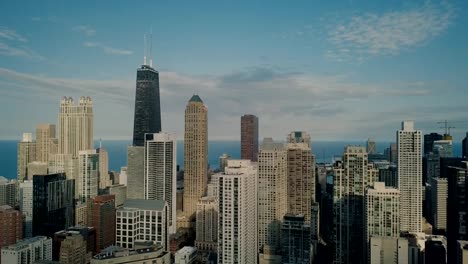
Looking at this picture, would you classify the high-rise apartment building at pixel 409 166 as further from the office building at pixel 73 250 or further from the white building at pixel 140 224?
the office building at pixel 73 250

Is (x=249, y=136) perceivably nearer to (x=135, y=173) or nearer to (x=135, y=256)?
(x=135, y=173)

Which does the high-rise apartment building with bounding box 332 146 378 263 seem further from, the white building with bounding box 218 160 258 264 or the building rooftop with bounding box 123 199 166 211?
the building rooftop with bounding box 123 199 166 211

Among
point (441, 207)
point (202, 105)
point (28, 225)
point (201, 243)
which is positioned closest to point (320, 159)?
point (202, 105)

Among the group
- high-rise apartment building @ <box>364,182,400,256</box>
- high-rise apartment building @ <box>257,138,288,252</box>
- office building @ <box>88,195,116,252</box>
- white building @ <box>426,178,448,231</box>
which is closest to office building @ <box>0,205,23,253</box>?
office building @ <box>88,195,116,252</box>

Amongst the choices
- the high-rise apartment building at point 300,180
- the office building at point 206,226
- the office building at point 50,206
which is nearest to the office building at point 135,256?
the office building at point 50,206

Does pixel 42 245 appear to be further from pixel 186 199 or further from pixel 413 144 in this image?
pixel 413 144

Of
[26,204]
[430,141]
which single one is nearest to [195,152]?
[26,204]

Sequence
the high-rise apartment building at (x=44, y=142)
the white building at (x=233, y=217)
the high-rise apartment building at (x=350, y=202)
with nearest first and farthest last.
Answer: the white building at (x=233, y=217) → the high-rise apartment building at (x=350, y=202) → the high-rise apartment building at (x=44, y=142)
